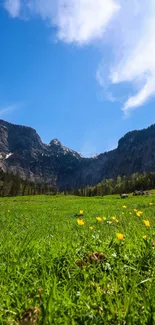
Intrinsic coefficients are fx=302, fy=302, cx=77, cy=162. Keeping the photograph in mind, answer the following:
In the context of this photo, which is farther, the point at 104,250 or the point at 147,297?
the point at 104,250

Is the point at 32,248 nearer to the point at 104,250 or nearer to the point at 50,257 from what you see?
the point at 50,257

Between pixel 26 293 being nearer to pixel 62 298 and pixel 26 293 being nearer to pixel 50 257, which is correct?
pixel 62 298

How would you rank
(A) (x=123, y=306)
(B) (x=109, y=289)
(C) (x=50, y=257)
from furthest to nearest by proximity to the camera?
(C) (x=50, y=257) < (B) (x=109, y=289) < (A) (x=123, y=306)

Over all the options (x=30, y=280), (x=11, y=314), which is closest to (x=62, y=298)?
(x=11, y=314)

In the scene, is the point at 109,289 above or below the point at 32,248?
below

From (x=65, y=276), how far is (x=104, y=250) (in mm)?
731

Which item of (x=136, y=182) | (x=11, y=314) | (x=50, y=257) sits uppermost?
(x=136, y=182)

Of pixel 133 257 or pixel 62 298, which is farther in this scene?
pixel 133 257

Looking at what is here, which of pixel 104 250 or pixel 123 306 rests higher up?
pixel 104 250

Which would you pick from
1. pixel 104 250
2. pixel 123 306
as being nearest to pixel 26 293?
pixel 123 306

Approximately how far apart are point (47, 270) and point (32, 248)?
0.74 metres

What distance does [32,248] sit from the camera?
4316 mm

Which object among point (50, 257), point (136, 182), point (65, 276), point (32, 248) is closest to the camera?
point (65, 276)

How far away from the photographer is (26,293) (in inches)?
117
